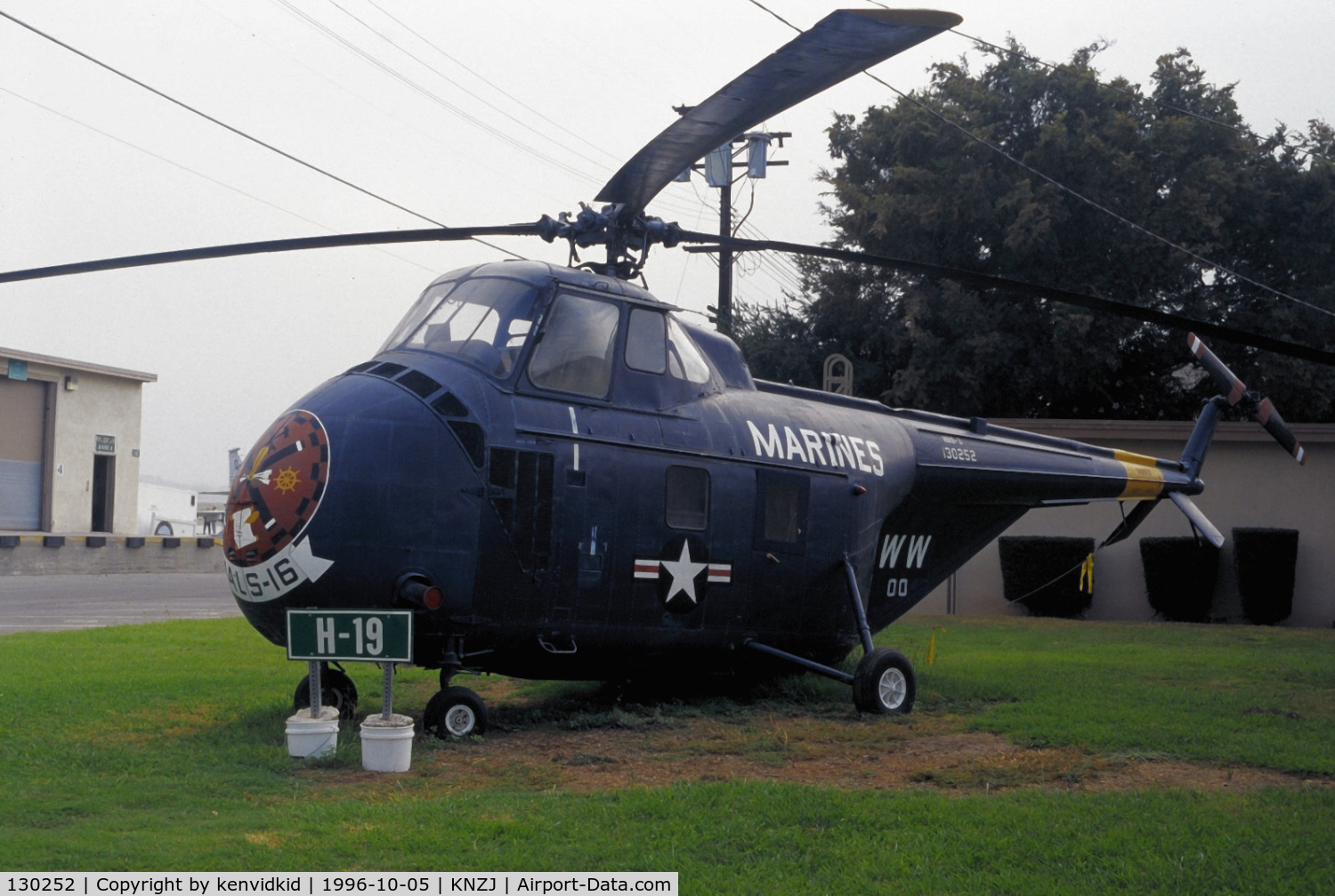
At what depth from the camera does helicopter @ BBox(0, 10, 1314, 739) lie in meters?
8.75

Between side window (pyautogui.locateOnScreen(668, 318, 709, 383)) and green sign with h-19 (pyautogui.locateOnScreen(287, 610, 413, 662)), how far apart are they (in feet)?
11.9

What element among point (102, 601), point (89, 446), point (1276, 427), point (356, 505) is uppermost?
point (89, 446)

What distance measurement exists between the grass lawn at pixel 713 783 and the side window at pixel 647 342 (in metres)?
3.03

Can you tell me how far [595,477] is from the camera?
9977mm

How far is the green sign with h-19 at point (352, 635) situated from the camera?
329 inches

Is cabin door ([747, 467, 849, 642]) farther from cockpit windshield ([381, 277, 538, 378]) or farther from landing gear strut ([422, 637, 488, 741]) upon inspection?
landing gear strut ([422, 637, 488, 741])

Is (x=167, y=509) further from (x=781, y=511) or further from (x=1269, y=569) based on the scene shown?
(x=781, y=511)

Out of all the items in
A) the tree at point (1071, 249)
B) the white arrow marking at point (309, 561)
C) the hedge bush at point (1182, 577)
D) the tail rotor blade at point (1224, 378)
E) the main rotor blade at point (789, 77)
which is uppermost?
the tree at point (1071, 249)

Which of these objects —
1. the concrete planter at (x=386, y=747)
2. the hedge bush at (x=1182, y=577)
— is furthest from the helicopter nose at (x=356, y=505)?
the hedge bush at (x=1182, y=577)

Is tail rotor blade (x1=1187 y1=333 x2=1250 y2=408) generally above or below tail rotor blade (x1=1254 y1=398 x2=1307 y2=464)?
above

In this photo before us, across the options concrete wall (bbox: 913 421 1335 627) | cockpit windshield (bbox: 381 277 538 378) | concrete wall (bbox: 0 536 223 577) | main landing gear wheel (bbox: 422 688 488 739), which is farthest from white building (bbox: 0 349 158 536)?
main landing gear wheel (bbox: 422 688 488 739)

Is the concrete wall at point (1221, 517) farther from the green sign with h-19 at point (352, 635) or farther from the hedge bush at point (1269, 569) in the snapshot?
the green sign with h-19 at point (352, 635)

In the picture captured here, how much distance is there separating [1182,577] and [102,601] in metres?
20.9

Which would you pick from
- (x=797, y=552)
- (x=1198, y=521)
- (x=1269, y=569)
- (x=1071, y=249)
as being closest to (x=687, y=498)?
(x=797, y=552)
